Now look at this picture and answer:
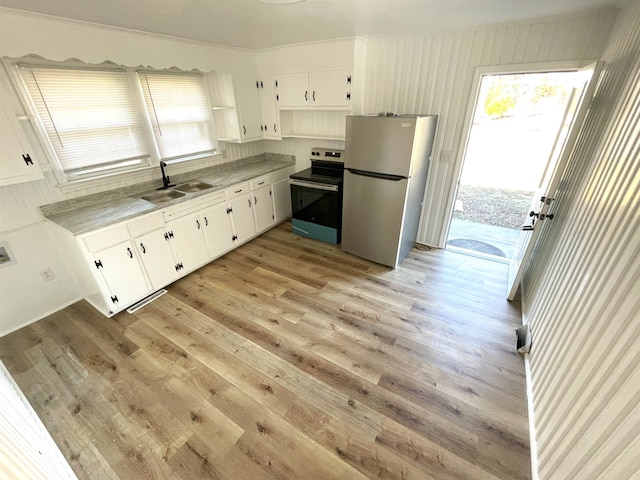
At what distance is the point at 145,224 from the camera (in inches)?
97.5

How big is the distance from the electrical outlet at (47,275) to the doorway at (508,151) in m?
4.77

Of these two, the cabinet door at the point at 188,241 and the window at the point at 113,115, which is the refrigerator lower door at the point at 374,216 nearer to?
the cabinet door at the point at 188,241

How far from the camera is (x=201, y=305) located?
2596mm

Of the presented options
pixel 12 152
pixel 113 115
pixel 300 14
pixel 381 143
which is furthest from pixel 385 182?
pixel 12 152

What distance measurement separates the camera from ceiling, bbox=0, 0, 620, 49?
187 cm

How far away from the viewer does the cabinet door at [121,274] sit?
229 cm

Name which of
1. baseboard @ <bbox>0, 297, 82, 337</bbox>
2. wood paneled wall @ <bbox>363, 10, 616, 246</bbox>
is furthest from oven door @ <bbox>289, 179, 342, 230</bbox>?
baseboard @ <bbox>0, 297, 82, 337</bbox>

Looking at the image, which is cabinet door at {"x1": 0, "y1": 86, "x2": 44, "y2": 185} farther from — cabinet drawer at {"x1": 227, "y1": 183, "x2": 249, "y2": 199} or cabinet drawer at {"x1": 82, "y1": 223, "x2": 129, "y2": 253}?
cabinet drawer at {"x1": 227, "y1": 183, "x2": 249, "y2": 199}

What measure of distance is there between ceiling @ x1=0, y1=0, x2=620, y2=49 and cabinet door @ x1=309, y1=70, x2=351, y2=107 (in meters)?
0.42

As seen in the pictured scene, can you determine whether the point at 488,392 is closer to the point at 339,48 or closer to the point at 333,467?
the point at 333,467

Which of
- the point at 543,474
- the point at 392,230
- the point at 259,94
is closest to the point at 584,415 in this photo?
the point at 543,474

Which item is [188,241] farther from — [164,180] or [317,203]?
[317,203]

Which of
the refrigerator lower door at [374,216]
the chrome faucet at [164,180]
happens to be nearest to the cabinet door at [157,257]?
the chrome faucet at [164,180]

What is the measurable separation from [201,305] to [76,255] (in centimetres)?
109
